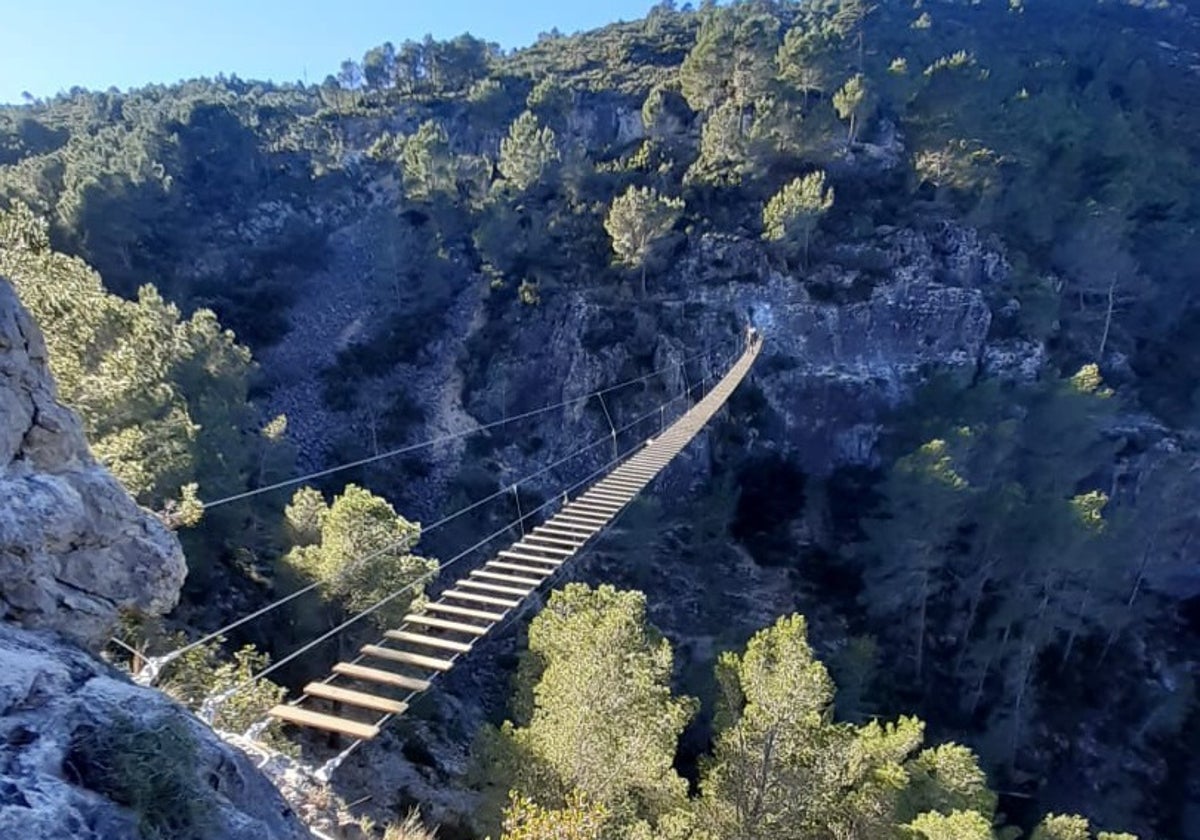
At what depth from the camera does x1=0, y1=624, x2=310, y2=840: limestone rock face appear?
2146mm

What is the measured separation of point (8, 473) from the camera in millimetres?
3301

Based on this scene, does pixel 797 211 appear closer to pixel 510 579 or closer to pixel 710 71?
pixel 710 71

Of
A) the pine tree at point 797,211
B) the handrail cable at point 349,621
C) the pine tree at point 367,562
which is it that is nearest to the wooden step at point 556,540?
the handrail cable at point 349,621

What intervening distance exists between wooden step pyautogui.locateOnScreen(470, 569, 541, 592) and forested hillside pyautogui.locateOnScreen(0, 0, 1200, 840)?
178cm

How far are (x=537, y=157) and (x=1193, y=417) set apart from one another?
24370 mm

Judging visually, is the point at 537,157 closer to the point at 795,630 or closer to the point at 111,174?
the point at 111,174

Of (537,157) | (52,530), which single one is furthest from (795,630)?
(537,157)

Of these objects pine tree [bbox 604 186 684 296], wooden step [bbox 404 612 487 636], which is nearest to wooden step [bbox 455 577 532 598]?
wooden step [bbox 404 612 487 636]

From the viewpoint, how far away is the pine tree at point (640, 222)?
2322 centimetres

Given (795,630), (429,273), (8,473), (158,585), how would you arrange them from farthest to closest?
(429,273) < (795,630) < (158,585) < (8,473)

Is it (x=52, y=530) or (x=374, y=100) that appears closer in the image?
(x=52, y=530)

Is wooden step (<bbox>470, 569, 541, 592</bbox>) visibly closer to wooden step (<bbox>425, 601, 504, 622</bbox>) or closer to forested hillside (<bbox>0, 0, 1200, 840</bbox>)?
wooden step (<bbox>425, 601, 504, 622</bbox>)

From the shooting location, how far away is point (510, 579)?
18.6 ft

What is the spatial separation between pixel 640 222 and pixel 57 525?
70.4ft
